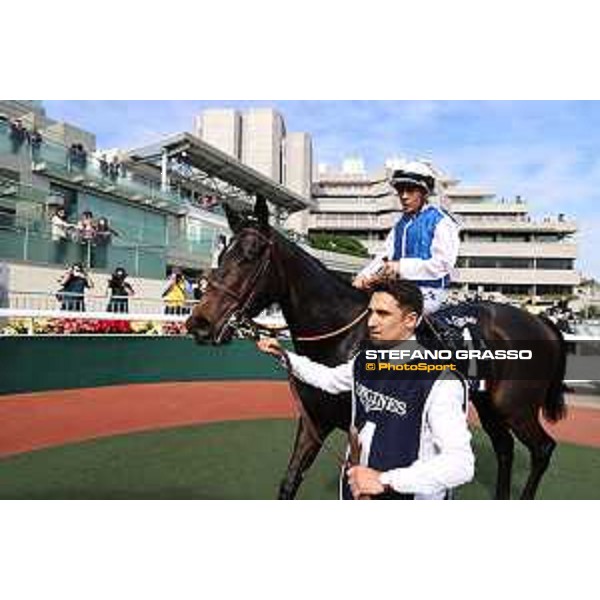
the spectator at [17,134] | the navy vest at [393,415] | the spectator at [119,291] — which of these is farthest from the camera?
the spectator at [119,291]

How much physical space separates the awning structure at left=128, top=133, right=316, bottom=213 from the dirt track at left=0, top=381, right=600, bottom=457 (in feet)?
4.24

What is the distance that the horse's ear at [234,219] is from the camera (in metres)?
2.98

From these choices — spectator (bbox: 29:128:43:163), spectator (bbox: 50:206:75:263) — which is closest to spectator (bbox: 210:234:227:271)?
spectator (bbox: 50:206:75:263)

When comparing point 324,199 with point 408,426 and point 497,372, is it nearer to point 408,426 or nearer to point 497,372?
point 497,372

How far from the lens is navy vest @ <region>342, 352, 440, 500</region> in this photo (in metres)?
2.32

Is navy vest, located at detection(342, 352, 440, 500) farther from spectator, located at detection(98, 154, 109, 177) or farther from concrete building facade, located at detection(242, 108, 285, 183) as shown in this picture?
spectator, located at detection(98, 154, 109, 177)

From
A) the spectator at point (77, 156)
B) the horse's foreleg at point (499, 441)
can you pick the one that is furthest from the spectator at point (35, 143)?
the horse's foreleg at point (499, 441)

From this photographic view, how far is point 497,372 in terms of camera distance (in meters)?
3.09

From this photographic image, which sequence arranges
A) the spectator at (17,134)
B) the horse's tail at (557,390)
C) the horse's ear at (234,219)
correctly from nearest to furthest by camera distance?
the horse's ear at (234,219)
the horse's tail at (557,390)
the spectator at (17,134)

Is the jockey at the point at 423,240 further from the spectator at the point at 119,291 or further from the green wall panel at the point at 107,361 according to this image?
the spectator at the point at 119,291

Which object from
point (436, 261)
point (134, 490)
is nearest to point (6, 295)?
point (134, 490)

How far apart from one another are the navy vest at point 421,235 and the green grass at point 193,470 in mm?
803

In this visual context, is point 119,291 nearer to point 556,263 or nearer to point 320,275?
point 320,275
